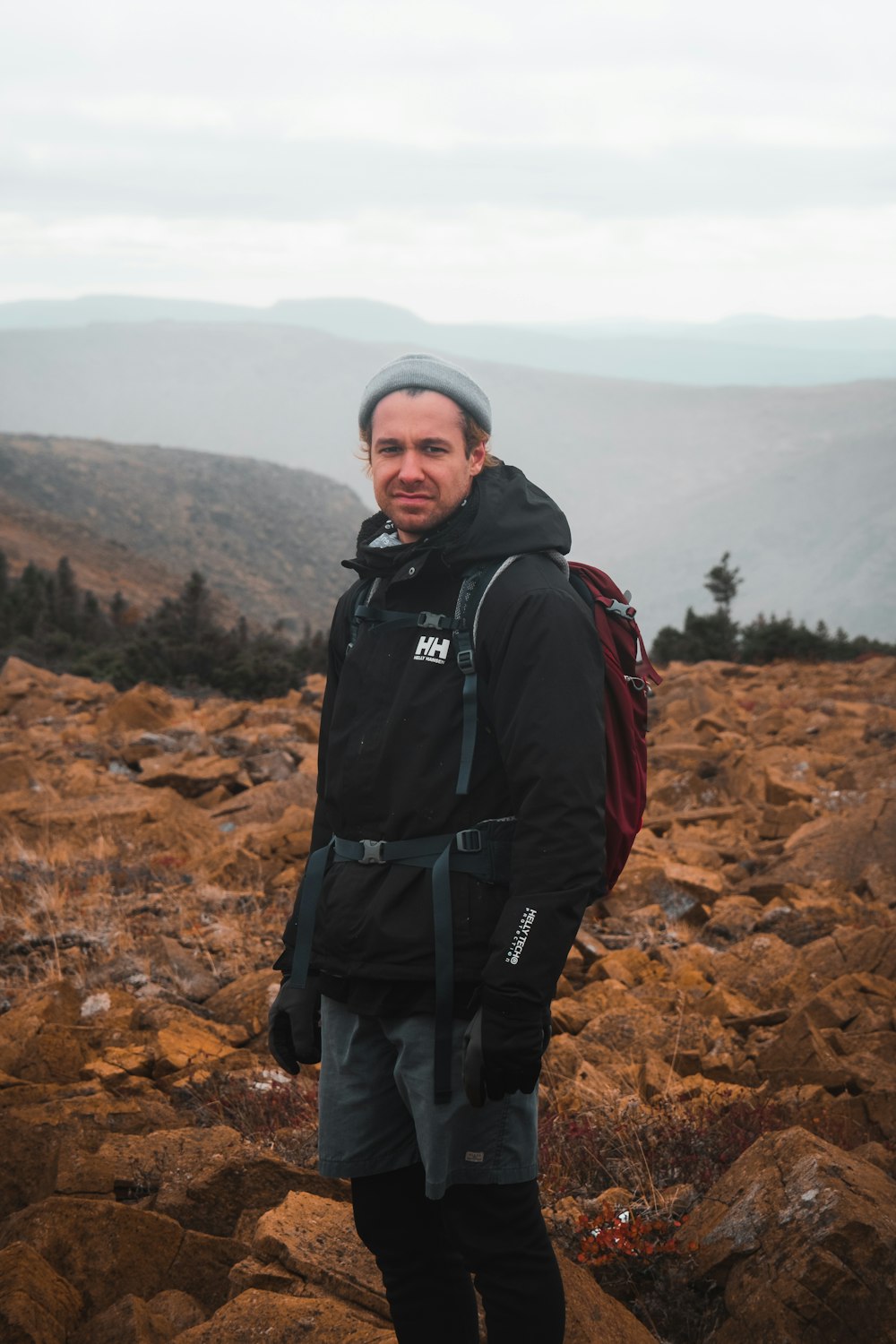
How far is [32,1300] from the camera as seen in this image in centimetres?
263

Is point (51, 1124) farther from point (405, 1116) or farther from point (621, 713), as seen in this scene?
point (621, 713)

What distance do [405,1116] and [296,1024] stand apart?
303 millimetres

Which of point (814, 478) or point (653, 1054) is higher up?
point (814, 478)

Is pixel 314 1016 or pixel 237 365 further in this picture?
pixel 237 365

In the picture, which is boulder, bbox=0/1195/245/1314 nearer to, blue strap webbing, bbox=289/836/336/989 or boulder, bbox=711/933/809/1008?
blue strap webbing, bbox=289/836/336/989

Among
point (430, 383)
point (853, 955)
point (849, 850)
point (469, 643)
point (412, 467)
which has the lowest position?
point (853, 955)

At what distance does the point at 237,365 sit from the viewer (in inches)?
6900

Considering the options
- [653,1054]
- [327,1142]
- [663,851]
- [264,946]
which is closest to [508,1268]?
[327,1142]

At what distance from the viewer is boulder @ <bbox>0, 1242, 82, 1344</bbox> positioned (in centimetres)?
256

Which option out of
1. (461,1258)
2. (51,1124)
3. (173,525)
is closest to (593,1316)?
(461,1258)

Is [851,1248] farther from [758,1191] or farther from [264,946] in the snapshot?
[264,946]

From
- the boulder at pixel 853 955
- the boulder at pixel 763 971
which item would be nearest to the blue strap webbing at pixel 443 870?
the boulder at pixel 763 971

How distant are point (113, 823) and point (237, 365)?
577 ft

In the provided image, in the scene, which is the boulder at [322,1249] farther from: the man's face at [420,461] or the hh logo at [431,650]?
the man's face at [420,461]
